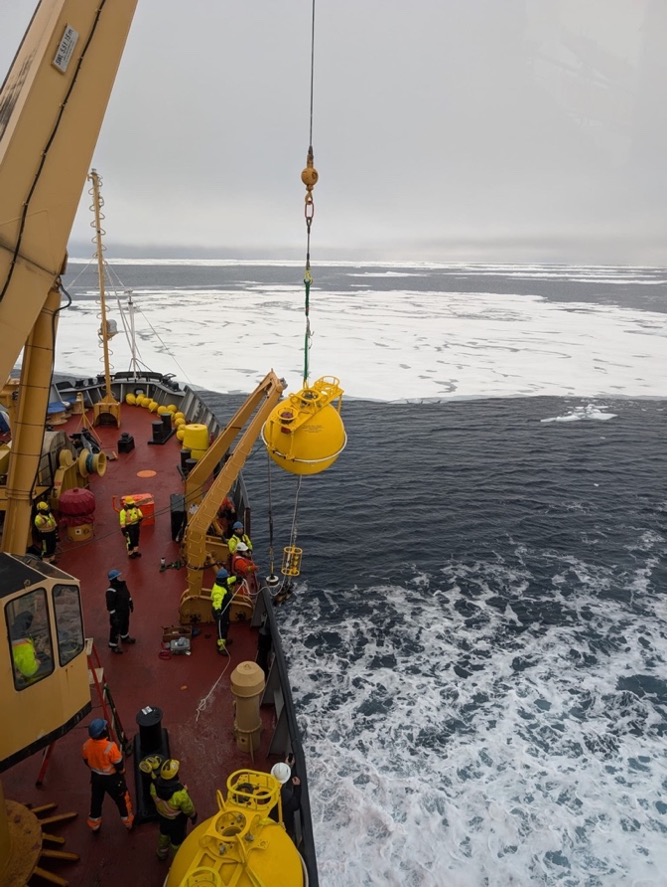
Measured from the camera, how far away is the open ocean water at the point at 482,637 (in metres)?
7.07

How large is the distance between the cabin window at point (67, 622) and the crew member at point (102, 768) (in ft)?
2.11

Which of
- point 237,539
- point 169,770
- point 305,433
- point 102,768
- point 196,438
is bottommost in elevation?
point 102,768

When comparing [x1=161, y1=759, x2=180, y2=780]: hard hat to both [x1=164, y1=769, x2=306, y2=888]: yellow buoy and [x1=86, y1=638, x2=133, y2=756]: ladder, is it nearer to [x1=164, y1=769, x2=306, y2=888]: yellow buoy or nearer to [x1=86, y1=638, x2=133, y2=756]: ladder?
[x1=164, y1=769, x2=306, y2=888]: yellow buoy

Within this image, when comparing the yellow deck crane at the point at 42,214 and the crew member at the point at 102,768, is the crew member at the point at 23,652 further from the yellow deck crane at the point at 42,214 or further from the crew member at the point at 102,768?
the crew member at the point at 102,768

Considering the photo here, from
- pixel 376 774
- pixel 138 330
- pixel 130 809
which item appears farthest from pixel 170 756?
pixel 138 330

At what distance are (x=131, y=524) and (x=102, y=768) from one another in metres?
4.96

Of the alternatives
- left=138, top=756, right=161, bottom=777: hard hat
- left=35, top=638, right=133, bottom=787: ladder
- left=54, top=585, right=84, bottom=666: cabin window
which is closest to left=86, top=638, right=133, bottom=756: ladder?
left=35, top=638, right=133, bottom=787: ladder

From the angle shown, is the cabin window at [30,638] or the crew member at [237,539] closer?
the cabin window at [30,638]

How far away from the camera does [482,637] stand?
10.9 meters

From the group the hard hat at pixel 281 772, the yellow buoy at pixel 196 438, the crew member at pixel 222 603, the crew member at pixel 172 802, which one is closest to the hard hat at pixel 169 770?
the crew member at pixel 172 802

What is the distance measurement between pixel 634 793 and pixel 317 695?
4.92 m

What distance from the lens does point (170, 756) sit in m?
5.60

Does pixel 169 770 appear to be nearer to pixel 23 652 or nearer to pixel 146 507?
pixel 23 652

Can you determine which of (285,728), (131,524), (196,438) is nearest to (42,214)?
(285,728)
